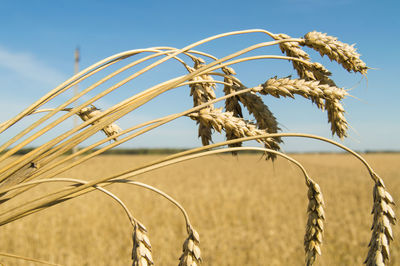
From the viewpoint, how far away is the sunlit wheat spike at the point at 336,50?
0.97 meters

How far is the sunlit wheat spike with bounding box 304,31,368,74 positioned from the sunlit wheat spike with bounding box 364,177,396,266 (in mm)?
361

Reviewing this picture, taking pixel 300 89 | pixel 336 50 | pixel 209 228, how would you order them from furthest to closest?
pixel 209 228 < pixel 336 50 < pixel 300 89

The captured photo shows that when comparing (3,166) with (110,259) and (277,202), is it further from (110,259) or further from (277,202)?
(277,202)

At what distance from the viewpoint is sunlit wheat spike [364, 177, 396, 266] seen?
86 centimetres

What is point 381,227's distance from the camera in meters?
0.87

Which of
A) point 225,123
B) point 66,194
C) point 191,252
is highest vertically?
point 225,123

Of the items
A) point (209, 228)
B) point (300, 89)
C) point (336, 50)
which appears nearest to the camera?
point (300, 89)

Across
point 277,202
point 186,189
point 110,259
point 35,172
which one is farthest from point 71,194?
point 186,189

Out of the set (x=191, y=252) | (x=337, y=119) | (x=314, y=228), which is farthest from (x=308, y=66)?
(x=191, y=252)

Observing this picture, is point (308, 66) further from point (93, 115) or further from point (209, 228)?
point (209, 228)

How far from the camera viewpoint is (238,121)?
91cm

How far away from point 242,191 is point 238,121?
15.0m

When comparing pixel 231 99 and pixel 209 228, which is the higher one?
pixel 231 99

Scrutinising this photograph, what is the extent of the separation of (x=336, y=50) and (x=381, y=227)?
51 centimetres
